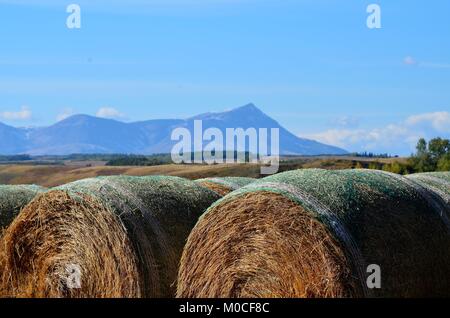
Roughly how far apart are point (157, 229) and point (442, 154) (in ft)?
154

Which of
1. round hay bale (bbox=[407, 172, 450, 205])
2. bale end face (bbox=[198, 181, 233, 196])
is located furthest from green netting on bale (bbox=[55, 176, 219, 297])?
round hay bale (bbox=[407, 172, 450, 205])

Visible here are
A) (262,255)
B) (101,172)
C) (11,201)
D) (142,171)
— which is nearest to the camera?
(262,255)

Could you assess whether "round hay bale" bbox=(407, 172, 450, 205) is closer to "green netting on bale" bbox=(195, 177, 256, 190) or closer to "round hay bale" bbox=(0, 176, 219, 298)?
"green netting on bale" bbox=(195, 177, 256, 190)

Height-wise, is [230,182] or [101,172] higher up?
[230,182]

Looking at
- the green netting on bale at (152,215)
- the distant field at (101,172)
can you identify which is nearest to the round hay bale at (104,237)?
the green netting on bale at (152,215)

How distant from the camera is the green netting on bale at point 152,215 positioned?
1007 cm

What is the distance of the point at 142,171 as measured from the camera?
10269 cm

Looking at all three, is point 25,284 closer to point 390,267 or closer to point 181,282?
point 181,282

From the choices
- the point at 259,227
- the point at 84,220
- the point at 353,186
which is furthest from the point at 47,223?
the point at 353,186

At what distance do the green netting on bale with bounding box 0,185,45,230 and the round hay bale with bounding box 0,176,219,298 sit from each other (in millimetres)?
1362

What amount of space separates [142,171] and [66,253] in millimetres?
91968

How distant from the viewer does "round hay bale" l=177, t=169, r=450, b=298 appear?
8672 millimetres

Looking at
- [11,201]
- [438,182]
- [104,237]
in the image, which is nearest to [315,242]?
[104,237]

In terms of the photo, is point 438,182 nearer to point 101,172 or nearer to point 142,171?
point 142,171
